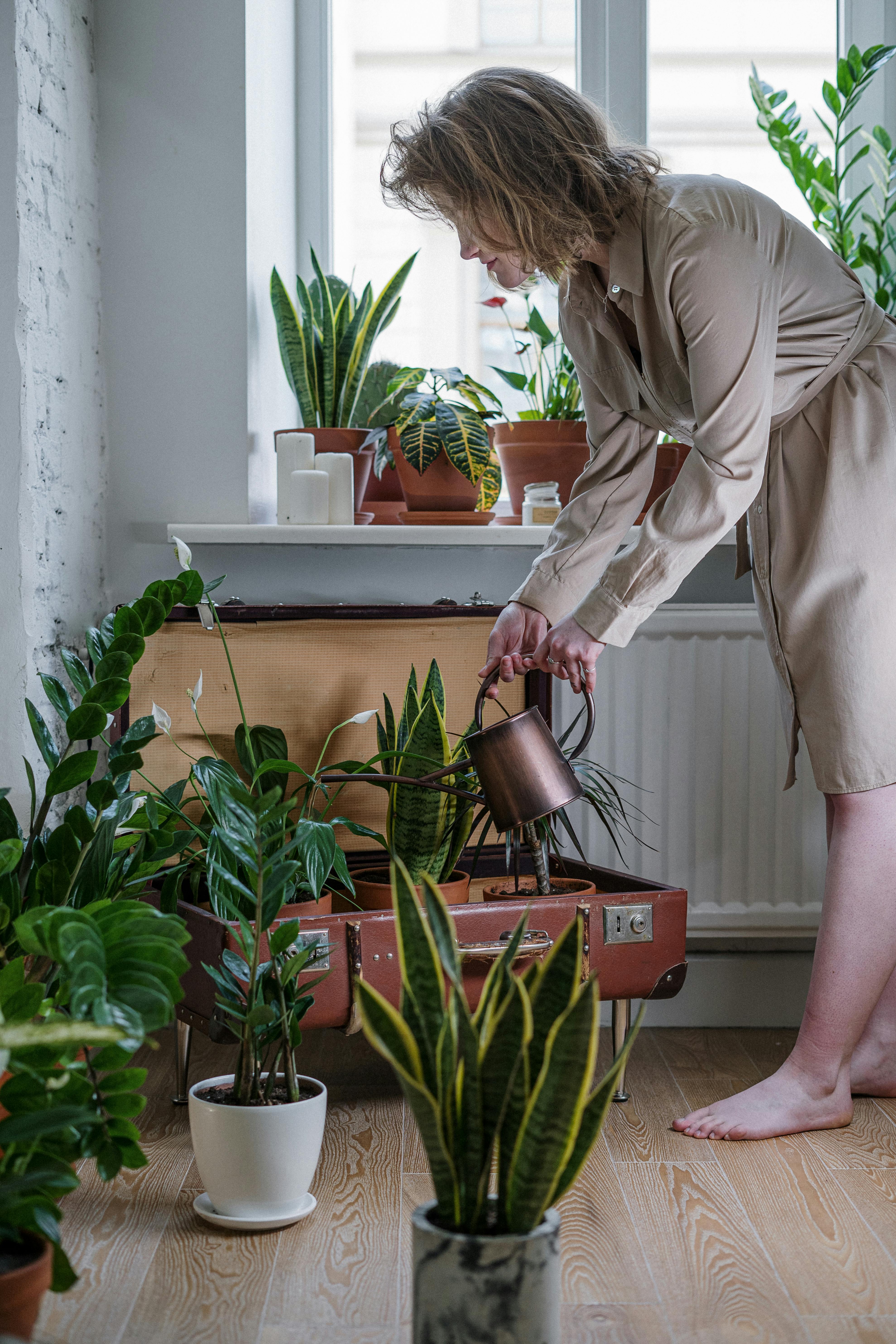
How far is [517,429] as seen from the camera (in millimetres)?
2117

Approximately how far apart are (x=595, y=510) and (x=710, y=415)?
308 millimetres

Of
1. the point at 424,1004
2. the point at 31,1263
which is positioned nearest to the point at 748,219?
the point at 424,1004

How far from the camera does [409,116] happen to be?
7.88 ft

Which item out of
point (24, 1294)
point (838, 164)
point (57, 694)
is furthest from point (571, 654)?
point (838, 164)

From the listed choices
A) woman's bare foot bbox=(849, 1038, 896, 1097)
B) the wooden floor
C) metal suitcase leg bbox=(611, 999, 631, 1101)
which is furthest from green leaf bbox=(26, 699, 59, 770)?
woman's bare foot bbox=(849, 1038, 896, 1097)

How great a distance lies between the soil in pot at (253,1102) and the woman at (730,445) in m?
0.57

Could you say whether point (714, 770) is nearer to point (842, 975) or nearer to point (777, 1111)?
point (842, 975)

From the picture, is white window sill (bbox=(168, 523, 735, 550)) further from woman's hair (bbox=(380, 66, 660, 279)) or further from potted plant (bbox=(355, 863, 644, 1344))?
potted plant (bbox=(355, 863, 644, 1344))

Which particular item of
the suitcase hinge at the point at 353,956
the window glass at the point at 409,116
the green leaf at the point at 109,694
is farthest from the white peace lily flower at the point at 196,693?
the window glass at the point at 409,116

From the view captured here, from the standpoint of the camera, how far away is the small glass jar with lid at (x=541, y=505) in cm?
207

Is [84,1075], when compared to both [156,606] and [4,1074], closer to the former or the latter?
[4,1074]

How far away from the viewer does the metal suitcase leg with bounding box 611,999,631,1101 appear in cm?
163

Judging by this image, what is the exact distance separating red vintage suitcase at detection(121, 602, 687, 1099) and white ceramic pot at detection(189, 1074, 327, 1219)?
0.30 metres

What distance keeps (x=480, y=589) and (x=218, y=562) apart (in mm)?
491
